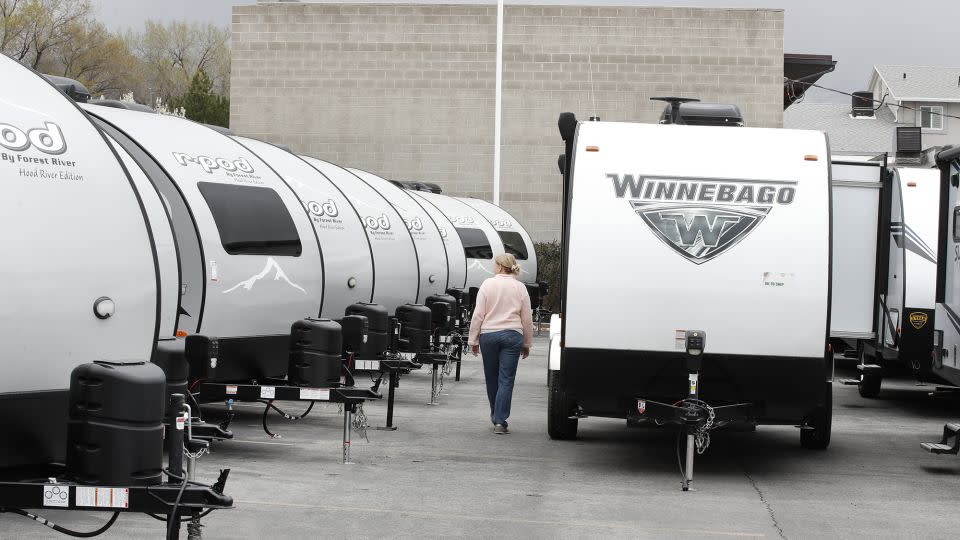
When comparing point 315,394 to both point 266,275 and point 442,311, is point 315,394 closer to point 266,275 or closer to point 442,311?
point 266,275

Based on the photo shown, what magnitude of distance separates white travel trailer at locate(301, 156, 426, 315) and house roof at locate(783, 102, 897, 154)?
50676 millimetres

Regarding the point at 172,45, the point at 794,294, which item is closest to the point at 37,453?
the point at 794,294

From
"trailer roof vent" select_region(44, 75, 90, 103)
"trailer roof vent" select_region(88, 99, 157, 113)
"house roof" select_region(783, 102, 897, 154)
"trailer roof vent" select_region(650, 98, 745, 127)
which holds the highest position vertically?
"house roof" select_region(783, 102, 897, 154)

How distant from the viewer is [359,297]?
46.9 ft

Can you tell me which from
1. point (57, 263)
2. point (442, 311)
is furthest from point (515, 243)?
point (57, 263)

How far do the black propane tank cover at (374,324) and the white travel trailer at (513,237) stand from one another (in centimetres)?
1554

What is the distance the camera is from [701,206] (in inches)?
408

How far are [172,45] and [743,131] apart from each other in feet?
226

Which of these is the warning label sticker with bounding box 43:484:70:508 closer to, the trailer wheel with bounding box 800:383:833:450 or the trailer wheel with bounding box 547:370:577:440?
the trailer wheel with bounding box 547:370:577:440

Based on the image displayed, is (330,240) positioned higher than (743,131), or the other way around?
(743,131)

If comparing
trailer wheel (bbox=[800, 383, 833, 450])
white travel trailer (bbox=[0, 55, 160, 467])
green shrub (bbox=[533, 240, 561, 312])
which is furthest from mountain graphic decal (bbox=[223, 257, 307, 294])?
green shrub (bbox=[533, 240, 561, 312])

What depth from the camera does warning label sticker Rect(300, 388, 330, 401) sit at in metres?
10.6

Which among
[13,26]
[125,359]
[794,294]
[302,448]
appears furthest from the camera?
[13,26]

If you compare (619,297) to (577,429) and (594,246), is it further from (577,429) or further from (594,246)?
(577,429)
